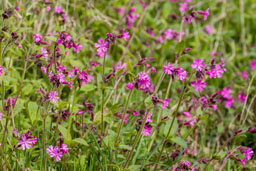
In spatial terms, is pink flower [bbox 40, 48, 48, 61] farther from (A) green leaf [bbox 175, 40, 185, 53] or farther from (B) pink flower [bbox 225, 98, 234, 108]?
(B) pink flower [bbox 225, 98, 234, 108]

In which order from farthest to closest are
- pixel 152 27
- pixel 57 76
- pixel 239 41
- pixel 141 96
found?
pixel 239 41, pixel 152 27, pixel 141 96, pixel 57 76

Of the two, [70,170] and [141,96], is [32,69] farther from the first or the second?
[70,170]

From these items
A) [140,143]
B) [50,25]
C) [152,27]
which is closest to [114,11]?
[152,27]

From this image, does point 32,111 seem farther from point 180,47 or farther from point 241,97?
point 241,97

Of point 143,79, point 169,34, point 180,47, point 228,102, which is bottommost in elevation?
point 228,102

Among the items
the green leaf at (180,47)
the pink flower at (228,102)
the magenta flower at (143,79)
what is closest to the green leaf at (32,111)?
the magenta flower at (143,79)

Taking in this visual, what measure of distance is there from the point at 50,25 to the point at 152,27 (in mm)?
1413

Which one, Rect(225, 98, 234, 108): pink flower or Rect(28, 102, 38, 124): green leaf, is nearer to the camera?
Rect(28, 102, 38, 124): green leaf

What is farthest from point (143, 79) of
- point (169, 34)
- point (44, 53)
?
point (169, 34)

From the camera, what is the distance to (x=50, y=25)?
386 centimetres

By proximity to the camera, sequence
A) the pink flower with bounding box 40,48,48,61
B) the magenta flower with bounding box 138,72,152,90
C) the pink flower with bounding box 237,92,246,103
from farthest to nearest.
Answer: the pink flower with bounding box 237,92,246,103 → the pink flower with bounding box 40,48,48,61 → the magenta flower with bounding box 138,72,152,90

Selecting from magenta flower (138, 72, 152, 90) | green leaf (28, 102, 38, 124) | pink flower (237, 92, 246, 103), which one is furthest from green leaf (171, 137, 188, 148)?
pink flower (237, 92, 246, 103)

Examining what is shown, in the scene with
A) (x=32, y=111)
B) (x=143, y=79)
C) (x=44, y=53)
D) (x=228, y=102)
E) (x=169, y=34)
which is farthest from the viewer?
(x=169, y=34)

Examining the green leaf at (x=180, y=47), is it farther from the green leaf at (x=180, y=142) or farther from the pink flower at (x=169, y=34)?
the pink flower at (x=169, y=34)
